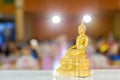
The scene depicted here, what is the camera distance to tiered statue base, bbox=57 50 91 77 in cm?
76

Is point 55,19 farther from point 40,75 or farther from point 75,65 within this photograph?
point 75,65

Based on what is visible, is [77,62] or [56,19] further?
[56,19]

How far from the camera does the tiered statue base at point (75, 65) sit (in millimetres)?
757

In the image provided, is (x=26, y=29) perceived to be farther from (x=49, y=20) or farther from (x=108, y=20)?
(x=108, y=20)

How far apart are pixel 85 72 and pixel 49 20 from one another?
4.45m

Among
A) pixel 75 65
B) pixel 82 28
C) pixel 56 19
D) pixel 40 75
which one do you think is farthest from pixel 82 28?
pixel 56 19

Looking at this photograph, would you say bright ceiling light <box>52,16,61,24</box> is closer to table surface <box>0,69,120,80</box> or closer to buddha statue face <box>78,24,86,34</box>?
table surface <box>0,69,120,80</box>

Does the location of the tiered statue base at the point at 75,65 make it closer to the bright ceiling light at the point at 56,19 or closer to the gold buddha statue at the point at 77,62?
the gold buddha statue at the point at 77,62

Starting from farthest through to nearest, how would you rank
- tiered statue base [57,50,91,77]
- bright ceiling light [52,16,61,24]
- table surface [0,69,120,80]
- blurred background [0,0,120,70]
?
bright ceiling light [52,16,61,24]
blurred background [0,0,120,70]
table surface [0,69,120,80]
tiered statue base [57,50,91,77]

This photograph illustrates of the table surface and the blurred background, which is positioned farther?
the blurred background

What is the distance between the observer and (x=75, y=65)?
77 cm

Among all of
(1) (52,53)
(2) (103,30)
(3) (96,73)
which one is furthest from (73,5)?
(3) (96,73)

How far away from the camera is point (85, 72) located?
0.76m

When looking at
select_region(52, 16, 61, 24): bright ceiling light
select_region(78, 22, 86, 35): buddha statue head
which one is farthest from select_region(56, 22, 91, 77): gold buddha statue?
select_region(52, 16, 61, 24): bright ceiling light
